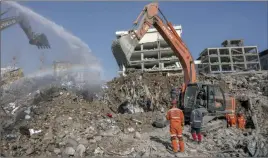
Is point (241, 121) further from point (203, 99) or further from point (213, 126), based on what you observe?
point (203, 99)

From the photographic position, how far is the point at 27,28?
49.6 feet

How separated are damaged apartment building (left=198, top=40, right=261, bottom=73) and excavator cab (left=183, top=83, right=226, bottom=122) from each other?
4897 cm

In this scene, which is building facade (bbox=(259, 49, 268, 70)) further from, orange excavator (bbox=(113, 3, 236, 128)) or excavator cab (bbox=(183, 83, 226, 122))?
excavator cab (bbox=(183, 83, 226, 122))

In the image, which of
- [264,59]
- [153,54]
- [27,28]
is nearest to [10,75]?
[27,28]

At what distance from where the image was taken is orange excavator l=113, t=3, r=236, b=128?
12.1 metres

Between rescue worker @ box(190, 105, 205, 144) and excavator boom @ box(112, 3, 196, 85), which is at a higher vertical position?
excavator boom @ box(112, 3, 196, 85)

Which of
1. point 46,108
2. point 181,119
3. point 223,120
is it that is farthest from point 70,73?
point 181,119

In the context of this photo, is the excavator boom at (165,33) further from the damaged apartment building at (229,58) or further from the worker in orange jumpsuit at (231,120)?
the damaged apartment building at (229,58)

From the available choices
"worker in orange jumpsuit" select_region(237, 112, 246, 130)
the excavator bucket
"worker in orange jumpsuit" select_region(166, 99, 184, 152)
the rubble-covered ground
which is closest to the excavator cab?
the rubble-covered ground

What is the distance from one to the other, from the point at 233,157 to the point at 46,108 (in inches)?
286

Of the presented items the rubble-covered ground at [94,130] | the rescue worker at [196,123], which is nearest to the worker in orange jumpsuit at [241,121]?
the rubble-covered ground at [94,130]

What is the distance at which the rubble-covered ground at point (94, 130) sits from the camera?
9117 millimetres

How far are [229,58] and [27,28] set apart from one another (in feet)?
174

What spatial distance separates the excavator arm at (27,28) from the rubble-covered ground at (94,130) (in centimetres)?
222
